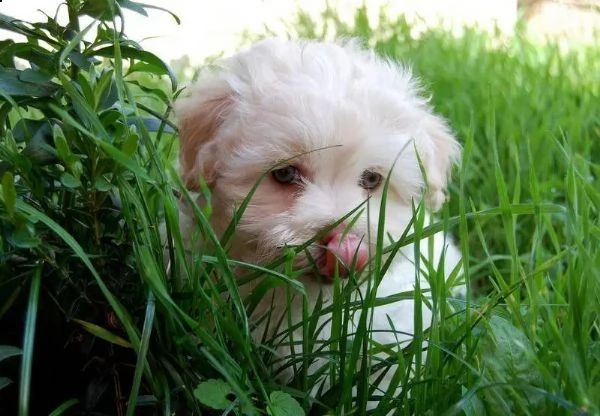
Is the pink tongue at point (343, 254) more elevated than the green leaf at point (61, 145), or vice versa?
the green leaf at point (61, 145)

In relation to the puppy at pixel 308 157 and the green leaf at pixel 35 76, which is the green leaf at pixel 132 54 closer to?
the green leaf at pixel 35 76

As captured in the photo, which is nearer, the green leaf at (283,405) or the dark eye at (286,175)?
the green leaf at (283,405)

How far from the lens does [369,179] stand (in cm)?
199

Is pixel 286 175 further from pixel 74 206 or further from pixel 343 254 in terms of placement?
pixel 74 206

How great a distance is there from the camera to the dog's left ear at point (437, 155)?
2207mm

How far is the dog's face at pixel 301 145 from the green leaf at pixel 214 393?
45 centimetres

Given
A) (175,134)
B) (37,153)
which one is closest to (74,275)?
(37,153)

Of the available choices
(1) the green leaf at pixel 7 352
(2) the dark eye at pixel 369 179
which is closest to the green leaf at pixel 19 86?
(1) the green leaf at pixel 7 352

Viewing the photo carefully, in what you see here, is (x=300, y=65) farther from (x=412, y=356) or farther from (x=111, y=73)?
(x=412, y=356)

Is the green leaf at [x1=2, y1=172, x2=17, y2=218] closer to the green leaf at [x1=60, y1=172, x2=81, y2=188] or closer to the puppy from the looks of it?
the green leaf at [x1=60, y1=172, x2=81, y2=188]

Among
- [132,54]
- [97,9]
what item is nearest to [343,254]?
[132,54]

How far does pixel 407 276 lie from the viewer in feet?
7.25

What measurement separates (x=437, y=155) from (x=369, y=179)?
0.38m

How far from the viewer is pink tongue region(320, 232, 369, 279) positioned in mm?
1637
